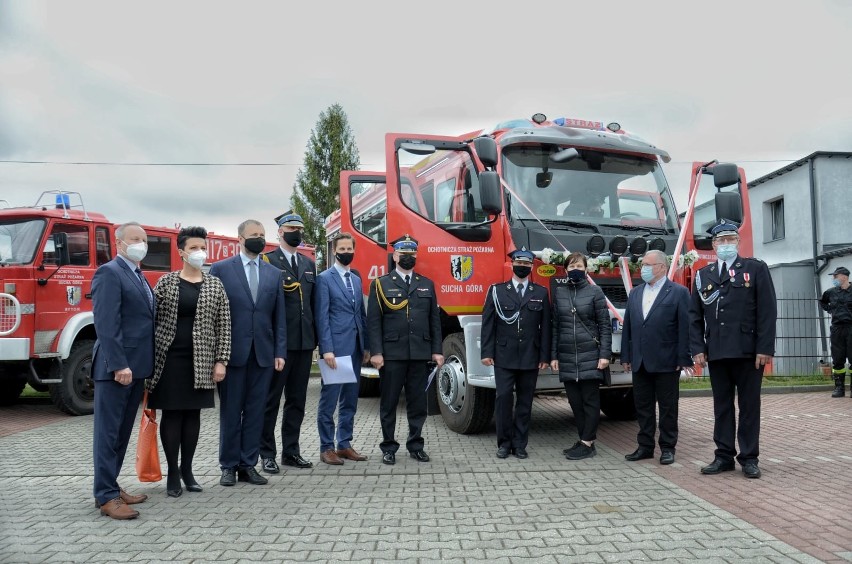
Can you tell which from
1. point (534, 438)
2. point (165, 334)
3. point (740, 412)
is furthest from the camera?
point (534, 438)

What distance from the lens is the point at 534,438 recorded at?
7.10 m

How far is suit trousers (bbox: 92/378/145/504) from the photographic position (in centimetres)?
432

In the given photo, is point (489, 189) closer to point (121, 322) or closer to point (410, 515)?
point (410, 515)

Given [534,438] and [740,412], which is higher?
[740,412]

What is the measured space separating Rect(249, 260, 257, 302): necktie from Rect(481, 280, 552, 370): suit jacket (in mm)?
2083

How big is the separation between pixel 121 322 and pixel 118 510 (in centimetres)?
118

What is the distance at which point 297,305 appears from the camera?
5562 mm

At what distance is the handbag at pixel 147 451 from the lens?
15.2 feet

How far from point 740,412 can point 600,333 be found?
1283 mm

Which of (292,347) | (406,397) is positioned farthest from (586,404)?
(292,347)

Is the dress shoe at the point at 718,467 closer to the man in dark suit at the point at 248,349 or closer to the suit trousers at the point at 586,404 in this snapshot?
the suit trousers at the point at 586,404

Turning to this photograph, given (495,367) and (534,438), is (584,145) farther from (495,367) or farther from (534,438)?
(534,438)

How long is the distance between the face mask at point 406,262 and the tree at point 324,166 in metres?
25.8

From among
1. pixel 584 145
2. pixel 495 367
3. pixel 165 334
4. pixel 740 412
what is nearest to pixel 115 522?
pixel 165 334
